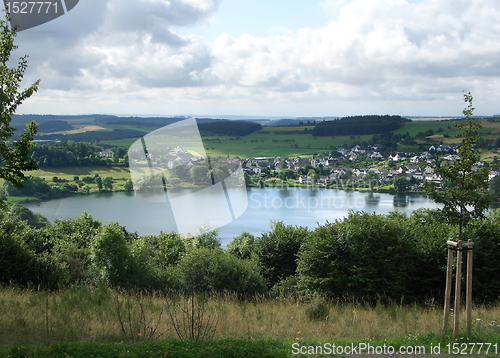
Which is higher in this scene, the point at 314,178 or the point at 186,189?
the point at 186,189

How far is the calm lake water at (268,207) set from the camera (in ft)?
136

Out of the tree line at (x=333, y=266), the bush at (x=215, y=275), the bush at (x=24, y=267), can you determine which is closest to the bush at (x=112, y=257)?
the tree line at (x=333, y=266)

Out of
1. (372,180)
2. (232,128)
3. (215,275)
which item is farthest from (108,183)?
(215,275)

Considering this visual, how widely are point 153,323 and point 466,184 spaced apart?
6550mm

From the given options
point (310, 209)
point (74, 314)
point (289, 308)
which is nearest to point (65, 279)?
point (74, 314)

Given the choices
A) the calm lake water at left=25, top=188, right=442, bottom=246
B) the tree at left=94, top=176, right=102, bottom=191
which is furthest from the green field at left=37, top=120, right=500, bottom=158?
the tree at left=94, top=176, right=102, bottom=191

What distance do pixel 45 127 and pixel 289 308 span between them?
243ft

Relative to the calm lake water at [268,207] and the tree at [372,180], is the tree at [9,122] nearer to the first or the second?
the calm lake water at [268,207]

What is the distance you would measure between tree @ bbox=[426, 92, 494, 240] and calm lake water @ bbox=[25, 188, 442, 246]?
69.9 ft

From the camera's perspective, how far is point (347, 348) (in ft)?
16.3

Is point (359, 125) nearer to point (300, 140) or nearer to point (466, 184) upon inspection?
point (300, 140)

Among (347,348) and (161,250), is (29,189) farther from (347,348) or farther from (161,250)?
(347,348)

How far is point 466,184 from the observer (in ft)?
25.6

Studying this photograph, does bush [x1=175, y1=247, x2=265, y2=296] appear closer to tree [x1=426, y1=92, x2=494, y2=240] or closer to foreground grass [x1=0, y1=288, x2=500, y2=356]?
foreground grass [x1=0, y1=288, x2=500, y2=356]
